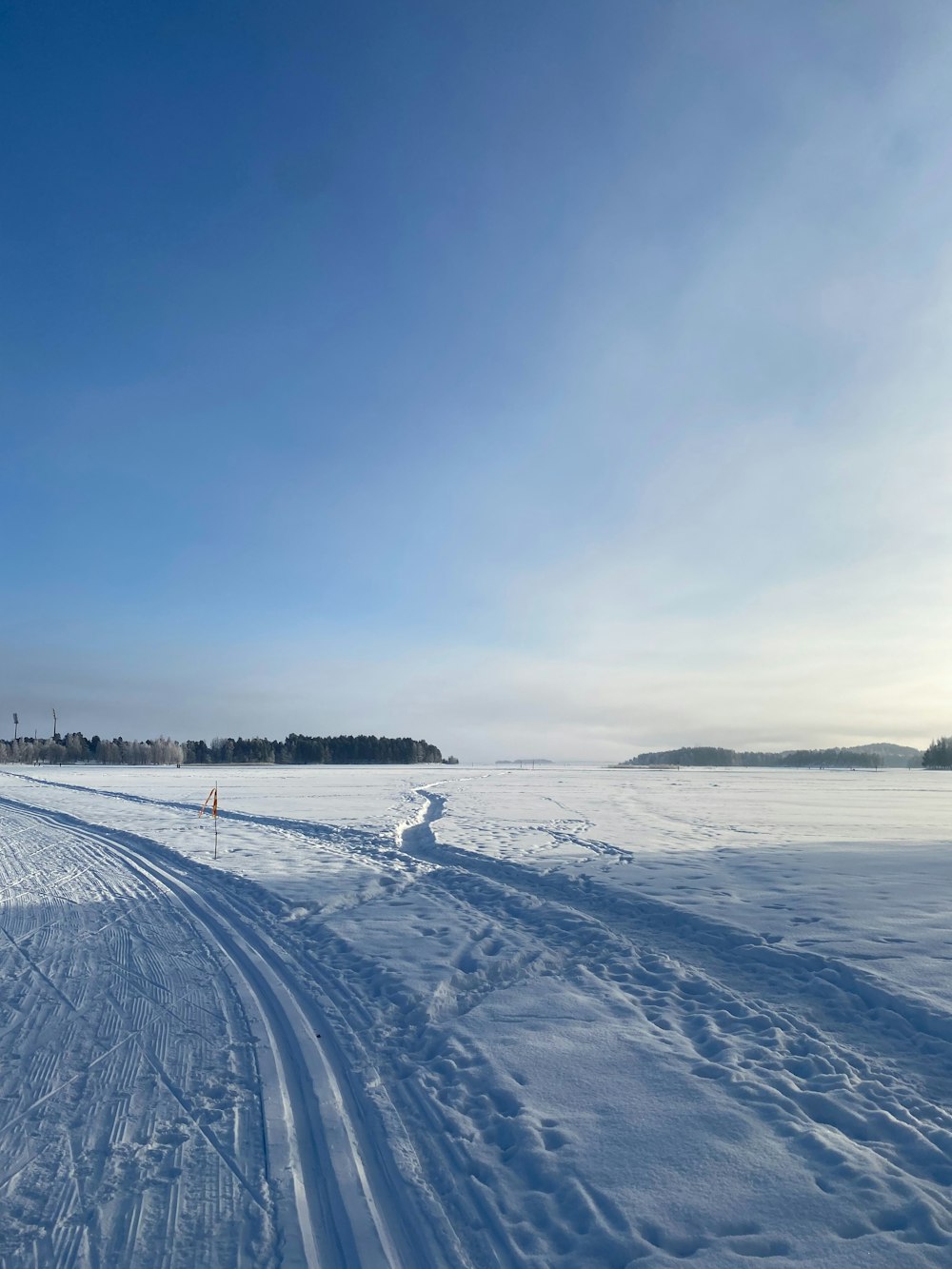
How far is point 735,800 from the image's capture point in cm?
3203

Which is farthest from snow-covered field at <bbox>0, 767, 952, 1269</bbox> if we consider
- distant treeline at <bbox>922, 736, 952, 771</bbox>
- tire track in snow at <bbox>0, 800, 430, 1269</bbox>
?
distant treeline at <bbox>922, 736, 952, 771</bbox>

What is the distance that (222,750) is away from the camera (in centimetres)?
16288

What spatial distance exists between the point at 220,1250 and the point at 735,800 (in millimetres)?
31753

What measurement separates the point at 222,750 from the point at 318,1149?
170449 mm

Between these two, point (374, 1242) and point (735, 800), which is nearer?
point (374, 1242)

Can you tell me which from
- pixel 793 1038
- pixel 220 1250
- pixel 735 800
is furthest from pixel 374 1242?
pixel 735 800

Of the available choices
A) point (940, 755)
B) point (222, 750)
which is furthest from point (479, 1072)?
point (222, 750)

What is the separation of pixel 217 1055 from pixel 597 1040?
3045mm

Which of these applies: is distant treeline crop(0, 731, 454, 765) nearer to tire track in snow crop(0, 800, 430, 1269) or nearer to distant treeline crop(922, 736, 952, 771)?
distant treeline crop(922, 736, 952, 771)

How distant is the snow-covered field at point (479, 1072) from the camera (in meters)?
3.64

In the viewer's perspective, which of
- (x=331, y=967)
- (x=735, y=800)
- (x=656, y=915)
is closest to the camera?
(x=331, y=967)

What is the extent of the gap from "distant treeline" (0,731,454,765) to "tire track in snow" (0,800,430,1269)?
5521 inches

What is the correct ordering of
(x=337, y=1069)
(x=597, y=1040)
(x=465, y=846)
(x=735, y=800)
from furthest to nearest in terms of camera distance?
(x=735, y=800)
(x=465, y=846)
(x=597, y=1040)
(x=337, y=1069)

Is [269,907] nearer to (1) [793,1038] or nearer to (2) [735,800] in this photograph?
(1) [793,1038]
